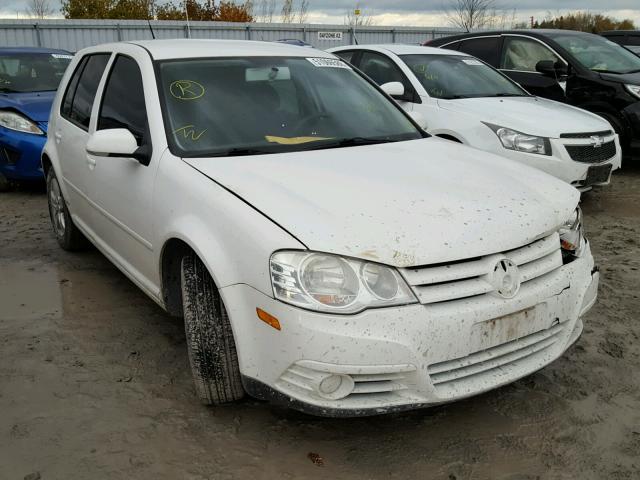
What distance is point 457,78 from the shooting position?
6625mm

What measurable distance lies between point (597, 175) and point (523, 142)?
0.77 metres

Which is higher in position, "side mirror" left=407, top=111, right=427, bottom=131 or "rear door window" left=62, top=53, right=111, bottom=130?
"rear door window" left=62, top=53, right=111, bottom=130

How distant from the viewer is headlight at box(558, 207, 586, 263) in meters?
2.78

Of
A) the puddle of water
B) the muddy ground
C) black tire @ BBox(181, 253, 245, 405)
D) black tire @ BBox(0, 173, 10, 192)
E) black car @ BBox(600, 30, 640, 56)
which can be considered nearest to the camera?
the muddy ground

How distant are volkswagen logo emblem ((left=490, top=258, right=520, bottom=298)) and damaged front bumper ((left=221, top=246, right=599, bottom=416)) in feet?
0.12

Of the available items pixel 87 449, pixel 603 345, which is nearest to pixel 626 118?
pixel 603 345

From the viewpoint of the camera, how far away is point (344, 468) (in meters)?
2.38

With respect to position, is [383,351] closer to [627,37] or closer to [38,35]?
[627,37]

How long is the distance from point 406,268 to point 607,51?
727 cm

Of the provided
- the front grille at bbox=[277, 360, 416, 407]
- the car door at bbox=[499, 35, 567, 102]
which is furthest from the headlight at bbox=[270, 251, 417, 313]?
the car door at bbox=[499, 35, 567, 102]

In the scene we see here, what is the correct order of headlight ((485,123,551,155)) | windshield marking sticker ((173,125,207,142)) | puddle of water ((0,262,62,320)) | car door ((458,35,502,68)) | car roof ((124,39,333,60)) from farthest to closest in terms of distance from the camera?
car door ((458,35,502,68))
headlight ((485,123,551,155))
puddle of water ((0,262,62,320))
car roof ((124,39,333,60))
windshield marking sticker ((173,125,207,142))

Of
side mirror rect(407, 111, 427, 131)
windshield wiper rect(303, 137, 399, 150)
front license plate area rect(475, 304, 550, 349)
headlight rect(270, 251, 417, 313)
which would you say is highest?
side mirror rect(407, 111, 427, 131)

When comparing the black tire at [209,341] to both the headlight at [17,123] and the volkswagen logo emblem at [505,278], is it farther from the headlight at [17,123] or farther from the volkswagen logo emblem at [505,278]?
the headlight at [17,123]

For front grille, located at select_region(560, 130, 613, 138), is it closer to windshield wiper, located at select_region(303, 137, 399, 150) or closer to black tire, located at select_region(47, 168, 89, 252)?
windshield wiper, located at select_region(303, 137, 399, 150)
